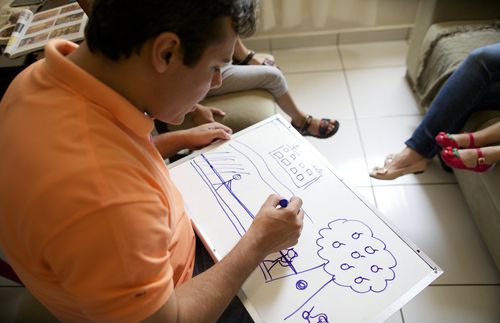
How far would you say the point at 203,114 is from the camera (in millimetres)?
1210

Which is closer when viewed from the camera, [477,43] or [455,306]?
[455,306]

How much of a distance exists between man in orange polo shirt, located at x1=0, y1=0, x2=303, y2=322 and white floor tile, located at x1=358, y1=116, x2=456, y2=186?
1279 millimetres

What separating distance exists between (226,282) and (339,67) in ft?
6.26

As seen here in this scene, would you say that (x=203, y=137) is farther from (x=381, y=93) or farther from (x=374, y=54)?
(x=374, y=54)

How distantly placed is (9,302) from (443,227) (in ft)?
5.69

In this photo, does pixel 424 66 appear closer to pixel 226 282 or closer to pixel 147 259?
pixel 226 282

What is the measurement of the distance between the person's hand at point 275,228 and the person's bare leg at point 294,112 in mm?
908

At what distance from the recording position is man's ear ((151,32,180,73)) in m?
0.48

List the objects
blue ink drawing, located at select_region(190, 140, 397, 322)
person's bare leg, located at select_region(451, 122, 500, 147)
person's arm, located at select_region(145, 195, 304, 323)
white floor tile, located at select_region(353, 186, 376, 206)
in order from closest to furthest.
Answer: person's arm, located at select_region(145, 195, 304, 323) → blue ink drawing, located at select_region(190, 140, 397, 322) → person's bare leg, located at select_region(451, 122, 500, 147) → white floor tile, located at select_region(353, 186, 376, 206)

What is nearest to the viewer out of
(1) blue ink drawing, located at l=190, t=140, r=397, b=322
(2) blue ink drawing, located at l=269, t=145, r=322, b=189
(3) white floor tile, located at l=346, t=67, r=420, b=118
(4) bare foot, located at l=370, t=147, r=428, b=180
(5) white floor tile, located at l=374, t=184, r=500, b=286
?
(1) blue ink drawing, located at l=190, t=140, r=397, b=322

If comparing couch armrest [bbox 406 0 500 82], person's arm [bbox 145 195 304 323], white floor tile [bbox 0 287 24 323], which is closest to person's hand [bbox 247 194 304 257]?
person's arm [bbox 145 195 304 323]

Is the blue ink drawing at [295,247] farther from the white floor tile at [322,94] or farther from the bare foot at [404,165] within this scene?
the white floor tile at [322,94]

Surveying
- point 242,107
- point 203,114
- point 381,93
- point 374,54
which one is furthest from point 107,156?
→ point 374,54

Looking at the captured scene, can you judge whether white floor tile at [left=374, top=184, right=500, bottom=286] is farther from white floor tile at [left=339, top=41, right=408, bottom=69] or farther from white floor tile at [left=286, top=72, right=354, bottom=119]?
white floor tile at [left=339, top=41, right=408, bottom=69]
